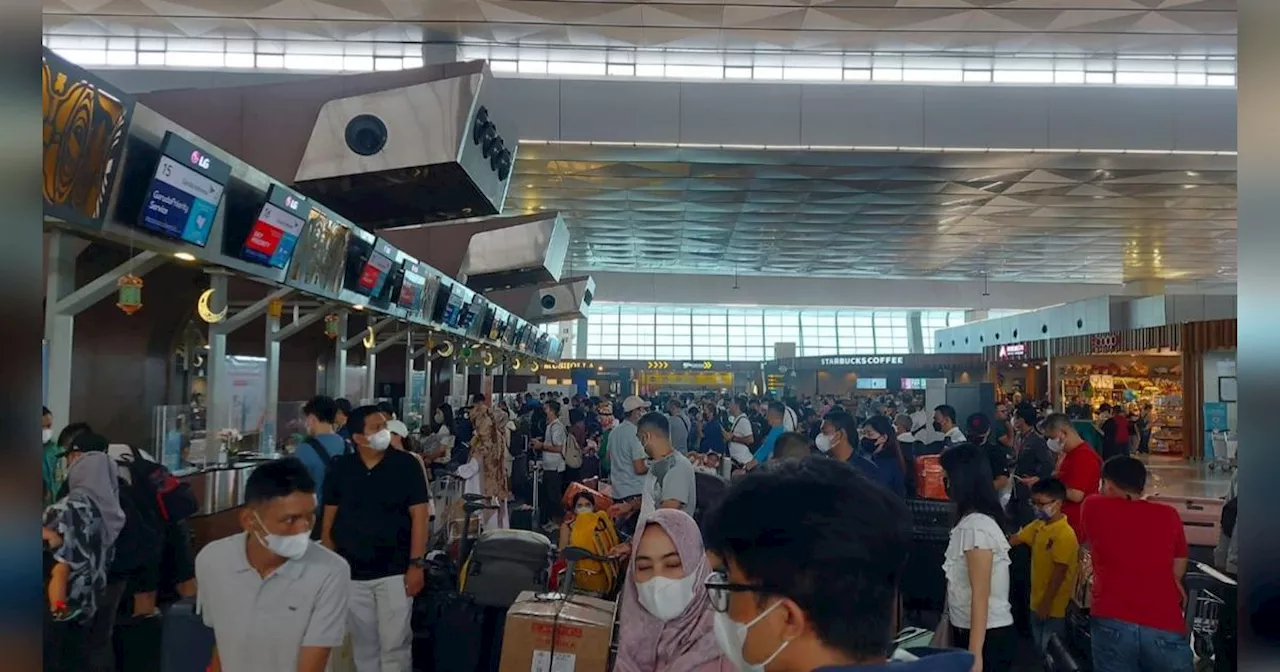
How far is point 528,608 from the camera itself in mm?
4004

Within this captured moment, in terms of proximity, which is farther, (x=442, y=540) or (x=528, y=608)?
(x=442, y=540)

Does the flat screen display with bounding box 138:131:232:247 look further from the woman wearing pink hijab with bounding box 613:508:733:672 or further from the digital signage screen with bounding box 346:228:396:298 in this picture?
the woman wearing pink hijab with bounding box 613:508:733:672

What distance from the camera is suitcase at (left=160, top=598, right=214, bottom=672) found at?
400 cm

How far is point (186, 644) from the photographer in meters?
4.03

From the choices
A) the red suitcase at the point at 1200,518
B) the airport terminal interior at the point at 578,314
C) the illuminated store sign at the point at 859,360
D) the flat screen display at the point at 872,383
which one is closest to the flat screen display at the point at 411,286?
the airport terminal interior at the point at 578,314

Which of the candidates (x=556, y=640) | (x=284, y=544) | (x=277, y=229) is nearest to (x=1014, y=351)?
(x=277, y=229)

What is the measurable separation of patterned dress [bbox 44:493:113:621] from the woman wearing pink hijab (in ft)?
10.4

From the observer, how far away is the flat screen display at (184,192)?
16.6 feet

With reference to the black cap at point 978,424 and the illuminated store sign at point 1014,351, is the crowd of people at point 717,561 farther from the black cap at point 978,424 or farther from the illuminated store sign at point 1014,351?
the illuminated store sign at point 1014,351
